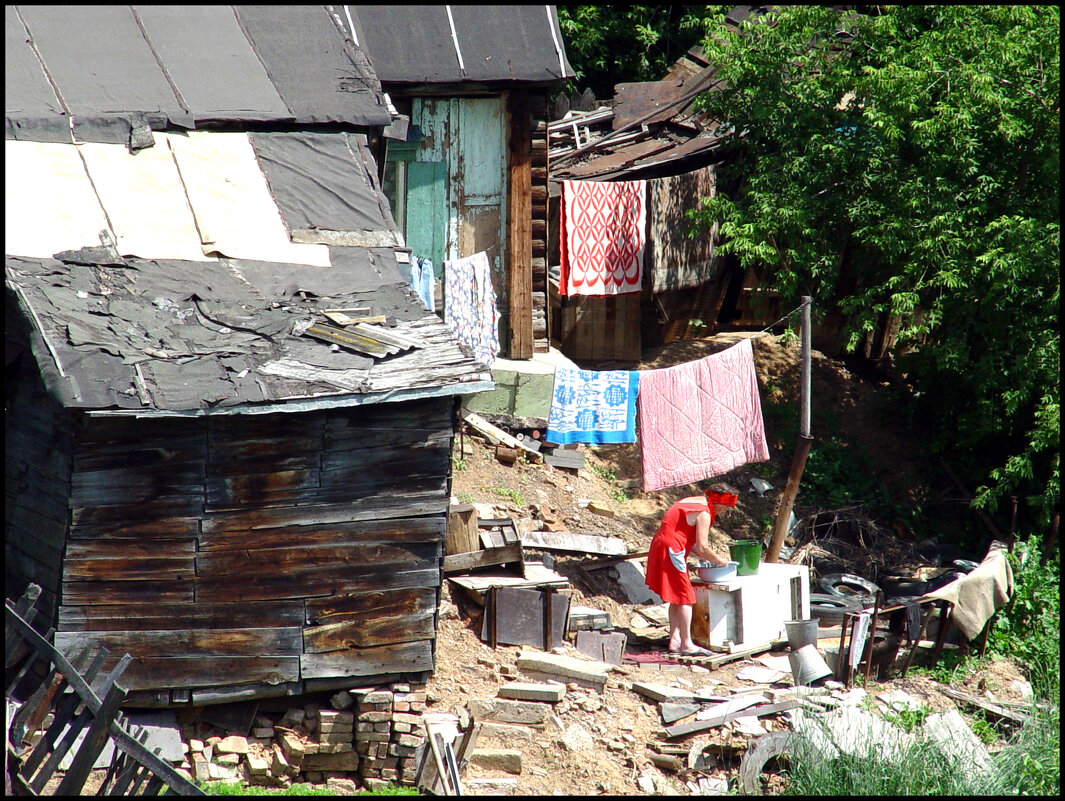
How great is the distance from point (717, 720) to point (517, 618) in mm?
1937

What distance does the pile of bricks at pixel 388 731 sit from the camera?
739cm

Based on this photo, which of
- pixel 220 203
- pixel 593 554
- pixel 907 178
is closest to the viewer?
pixel 220 203

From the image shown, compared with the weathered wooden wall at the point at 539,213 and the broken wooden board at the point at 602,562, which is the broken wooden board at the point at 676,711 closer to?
the broken wooden board at the point at 602,562

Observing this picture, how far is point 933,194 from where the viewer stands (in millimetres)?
11359

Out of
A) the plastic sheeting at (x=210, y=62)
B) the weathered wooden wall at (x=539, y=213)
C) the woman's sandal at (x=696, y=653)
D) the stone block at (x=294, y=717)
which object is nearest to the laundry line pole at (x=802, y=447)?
the woman's sandal at (x=696, y=653)

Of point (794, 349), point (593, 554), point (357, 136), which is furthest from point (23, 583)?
Result: point (794, 349)

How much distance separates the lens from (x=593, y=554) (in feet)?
35.0

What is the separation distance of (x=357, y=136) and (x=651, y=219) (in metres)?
5.09

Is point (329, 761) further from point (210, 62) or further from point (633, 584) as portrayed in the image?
point (210, 62)

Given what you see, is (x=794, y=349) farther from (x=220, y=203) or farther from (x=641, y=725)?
(x=220, y=203)

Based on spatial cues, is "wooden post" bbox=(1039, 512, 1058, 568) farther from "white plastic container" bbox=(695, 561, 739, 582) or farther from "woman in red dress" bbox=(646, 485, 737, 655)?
"woman in red dress" bbox=(646, 485, 737, 655)

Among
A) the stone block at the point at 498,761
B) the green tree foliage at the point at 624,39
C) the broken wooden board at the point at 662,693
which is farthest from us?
the green tree foliage at the point at 624,39

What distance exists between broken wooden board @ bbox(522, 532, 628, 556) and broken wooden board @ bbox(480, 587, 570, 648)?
1.64 m

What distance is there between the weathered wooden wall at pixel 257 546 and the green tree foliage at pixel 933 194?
21.5ft
